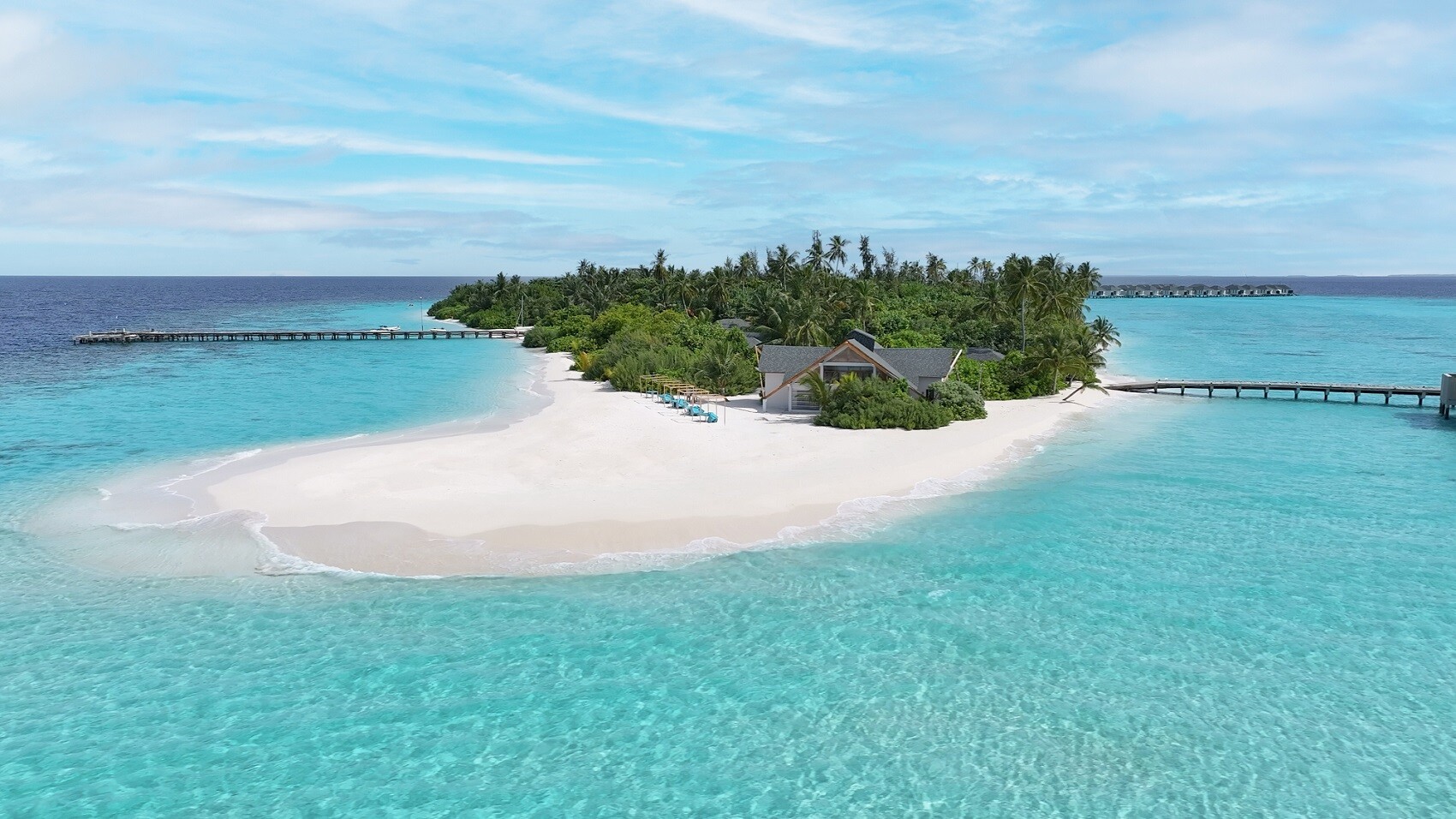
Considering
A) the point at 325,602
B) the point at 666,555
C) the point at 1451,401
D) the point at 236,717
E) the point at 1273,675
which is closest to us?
the point at 236,717

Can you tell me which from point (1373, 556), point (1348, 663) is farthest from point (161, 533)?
point (1373, 556)

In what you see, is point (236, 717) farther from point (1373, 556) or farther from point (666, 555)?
point (1373, 556)

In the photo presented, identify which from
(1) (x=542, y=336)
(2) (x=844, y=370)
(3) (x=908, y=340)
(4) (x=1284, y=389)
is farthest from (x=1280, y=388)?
(1) (x=542, y=336)

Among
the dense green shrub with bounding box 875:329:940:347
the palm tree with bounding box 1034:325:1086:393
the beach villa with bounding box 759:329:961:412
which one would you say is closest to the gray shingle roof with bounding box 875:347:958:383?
the beach villa with bounding box 759:329:961:412

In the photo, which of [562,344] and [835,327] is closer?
[835,327]

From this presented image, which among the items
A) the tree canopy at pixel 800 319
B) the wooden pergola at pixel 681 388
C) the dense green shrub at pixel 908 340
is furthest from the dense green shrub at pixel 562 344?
the dense green shrub at pixel 908 340

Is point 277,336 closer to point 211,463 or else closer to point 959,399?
point 211,463
